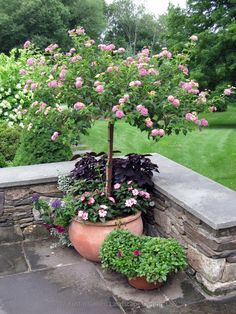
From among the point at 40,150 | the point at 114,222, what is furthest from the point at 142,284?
the point at 40,150

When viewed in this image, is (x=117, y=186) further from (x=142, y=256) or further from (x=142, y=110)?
(x=142, y=110)

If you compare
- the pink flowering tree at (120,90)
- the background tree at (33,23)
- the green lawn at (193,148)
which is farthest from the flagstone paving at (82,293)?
the background tree at (33,23)

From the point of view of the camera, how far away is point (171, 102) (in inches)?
102

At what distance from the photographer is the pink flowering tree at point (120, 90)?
2.63 m

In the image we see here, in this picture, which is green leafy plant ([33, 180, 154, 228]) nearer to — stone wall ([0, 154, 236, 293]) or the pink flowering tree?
stone wall ([0, 154, 236, 293])

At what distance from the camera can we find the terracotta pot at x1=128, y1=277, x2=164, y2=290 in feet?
8.28

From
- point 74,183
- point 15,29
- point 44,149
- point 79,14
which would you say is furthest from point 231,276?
point 79,14

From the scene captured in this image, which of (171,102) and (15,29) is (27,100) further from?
(15,29)

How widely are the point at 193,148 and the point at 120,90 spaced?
4238 mm

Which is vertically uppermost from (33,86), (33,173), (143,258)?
(33,86)

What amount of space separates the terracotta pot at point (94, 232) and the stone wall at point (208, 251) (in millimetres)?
380

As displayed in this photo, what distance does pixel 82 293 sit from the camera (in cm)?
256

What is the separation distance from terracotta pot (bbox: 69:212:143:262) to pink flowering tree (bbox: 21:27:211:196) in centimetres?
55

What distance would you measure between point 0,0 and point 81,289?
3234 centimetres
